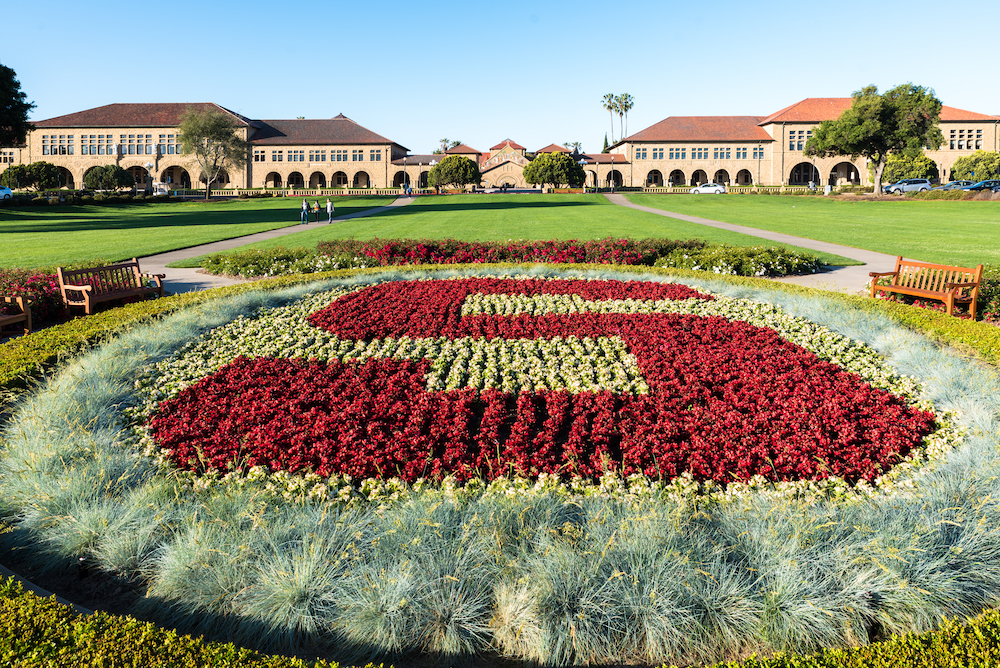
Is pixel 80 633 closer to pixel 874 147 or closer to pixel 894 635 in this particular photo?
pixel 894 635

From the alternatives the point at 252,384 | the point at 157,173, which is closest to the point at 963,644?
the point at 252,384

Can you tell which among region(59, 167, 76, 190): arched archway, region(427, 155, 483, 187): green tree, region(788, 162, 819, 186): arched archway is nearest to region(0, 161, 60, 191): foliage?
region(59, 167, 76, 190): arched archway

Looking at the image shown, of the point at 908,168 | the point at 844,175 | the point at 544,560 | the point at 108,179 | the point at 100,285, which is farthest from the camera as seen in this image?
the point at 844,175

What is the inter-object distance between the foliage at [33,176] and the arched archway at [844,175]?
322 ft

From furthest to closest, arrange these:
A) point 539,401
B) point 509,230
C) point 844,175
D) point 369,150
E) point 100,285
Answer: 1. point 844,175
2. point 369,150
3. point 509,230
4. point 100,285
5. point 539,401

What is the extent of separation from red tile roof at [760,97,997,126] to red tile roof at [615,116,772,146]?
Result: 2736mm

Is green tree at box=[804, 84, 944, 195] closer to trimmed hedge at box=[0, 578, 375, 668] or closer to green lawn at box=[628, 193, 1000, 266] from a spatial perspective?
green lawn at box=[628, 193, 1000, 266]

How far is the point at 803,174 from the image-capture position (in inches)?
3406

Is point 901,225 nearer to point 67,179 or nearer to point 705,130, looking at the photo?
point 705,130

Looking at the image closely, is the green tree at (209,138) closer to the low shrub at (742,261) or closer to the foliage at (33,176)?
the foliage at (33,176)

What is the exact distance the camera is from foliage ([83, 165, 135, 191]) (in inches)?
2773

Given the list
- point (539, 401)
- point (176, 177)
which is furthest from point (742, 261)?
point (176, 177)

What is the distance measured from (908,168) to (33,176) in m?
103

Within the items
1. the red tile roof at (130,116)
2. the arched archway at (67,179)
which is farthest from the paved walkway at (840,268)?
the arched archway at (67,179)
